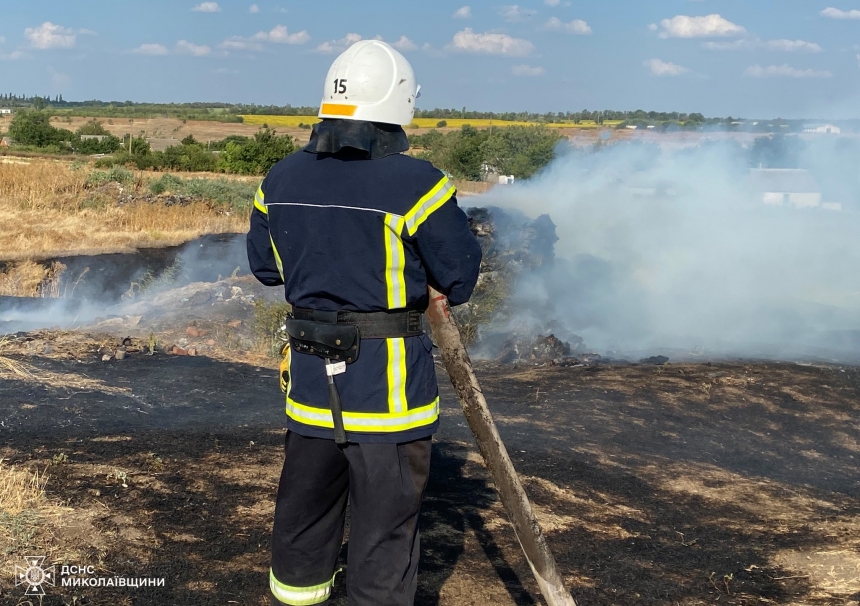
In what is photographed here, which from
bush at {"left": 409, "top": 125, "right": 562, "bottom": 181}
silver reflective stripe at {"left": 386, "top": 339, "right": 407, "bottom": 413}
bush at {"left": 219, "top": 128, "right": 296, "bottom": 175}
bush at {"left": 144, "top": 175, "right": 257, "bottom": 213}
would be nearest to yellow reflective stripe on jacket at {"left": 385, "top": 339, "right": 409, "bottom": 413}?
silver reflective stripe at {"left": 386, "top": 339, "right": 407, "bottom": 413}

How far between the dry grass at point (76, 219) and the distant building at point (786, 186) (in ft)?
40.1

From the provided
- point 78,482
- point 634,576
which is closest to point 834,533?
point 634,576

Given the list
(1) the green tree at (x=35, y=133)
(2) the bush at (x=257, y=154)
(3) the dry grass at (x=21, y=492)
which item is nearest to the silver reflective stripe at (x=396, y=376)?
(3) the dry grass at (x=21, y=492)

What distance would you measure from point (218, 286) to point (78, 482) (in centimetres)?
874

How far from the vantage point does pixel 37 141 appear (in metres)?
48.8

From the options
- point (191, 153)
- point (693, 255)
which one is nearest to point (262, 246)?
point (693, 255)

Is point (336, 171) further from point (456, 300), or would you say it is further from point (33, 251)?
point (33, 251)

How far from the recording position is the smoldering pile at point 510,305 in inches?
460

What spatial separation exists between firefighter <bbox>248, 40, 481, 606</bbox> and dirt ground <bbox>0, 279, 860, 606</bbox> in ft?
3.42

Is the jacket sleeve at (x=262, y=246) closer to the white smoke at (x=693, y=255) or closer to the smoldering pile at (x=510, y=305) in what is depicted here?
the smoldering pile at (x=510, y=305)

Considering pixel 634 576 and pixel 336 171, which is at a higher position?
pixel 336 171

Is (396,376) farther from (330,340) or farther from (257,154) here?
(257,154)

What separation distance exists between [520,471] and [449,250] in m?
3.20

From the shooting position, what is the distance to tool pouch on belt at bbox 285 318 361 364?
2816 millimetres
